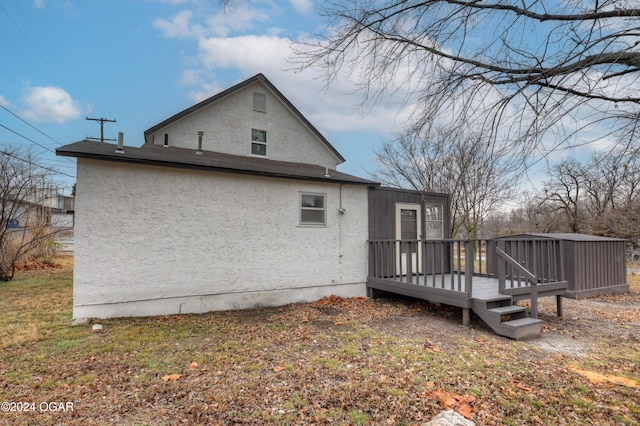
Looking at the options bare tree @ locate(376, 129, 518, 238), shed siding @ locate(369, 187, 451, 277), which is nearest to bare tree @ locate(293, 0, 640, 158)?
shed siding @ locate(369, 187, 451, 277)

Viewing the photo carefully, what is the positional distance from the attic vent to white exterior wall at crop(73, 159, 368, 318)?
499 centimetres

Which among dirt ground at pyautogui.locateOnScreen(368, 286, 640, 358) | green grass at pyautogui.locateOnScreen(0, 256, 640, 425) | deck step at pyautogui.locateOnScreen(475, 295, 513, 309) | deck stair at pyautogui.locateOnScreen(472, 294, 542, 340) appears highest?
deck step at pyautogui.locateOnScreen(475, 295, 513, 309)

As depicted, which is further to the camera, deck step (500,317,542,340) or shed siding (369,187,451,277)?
shed siding (369,187,451,277)

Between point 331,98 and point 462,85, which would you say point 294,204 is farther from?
point 462,85

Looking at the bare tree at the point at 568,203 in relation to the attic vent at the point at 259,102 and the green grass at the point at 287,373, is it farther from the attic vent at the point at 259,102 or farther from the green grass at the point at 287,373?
the green grass at the point at 287,373

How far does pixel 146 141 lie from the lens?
11.4 metres

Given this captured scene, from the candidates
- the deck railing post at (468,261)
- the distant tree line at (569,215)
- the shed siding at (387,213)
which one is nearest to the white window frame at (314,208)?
the shed siding at (387,213)

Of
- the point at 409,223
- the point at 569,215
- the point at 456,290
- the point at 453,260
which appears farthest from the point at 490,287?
the point at 569,215

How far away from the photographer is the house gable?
10.6 m

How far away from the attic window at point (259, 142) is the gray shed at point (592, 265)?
28.8ft

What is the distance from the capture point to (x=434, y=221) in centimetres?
988

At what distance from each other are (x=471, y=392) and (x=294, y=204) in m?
5.57

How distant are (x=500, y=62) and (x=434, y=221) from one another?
729cm

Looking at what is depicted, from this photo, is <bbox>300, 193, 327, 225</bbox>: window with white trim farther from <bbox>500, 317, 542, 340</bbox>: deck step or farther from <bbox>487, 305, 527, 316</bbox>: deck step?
<bbox>500, 317, 542, 340</bbox>: deck step
